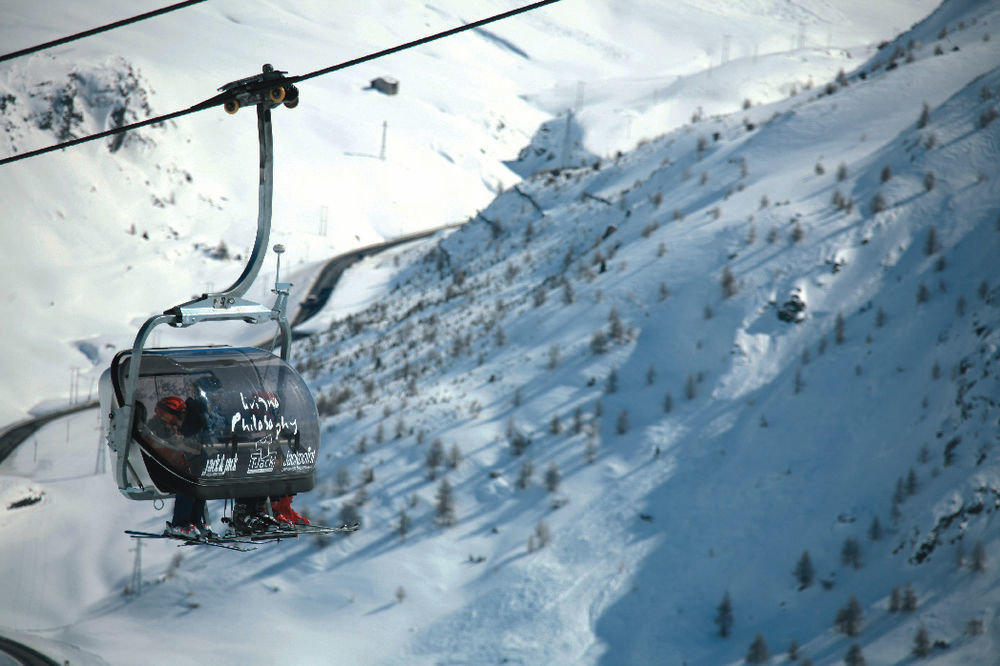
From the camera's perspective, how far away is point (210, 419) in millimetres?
10555

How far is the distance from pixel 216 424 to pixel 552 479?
916 inches

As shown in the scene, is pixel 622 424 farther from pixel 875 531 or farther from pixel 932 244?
pixel 932 244

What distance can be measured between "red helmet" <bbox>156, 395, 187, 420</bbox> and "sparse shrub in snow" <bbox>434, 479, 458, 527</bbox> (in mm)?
22755

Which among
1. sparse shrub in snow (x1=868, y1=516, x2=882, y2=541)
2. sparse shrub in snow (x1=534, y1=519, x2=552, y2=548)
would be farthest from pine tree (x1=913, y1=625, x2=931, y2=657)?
sparse shrub in snow (x1=534, y1=519, x2=552, y2=548)

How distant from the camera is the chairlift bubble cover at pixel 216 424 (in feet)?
34.6

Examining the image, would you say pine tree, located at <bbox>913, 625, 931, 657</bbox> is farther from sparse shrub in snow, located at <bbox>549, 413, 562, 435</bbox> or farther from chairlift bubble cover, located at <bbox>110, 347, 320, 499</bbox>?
chairlift bubble cover, located at <bbox>110, 347, 320, 499</bbox>

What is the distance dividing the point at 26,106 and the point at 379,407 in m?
52.9

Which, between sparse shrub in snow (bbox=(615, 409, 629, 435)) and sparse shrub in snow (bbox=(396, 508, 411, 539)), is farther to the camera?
sparse shrub in snow (bbox=(615, 409, 629, 435))

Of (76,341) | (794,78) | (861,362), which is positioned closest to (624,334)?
(861,362)

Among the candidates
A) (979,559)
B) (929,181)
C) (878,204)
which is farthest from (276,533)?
(929,181)

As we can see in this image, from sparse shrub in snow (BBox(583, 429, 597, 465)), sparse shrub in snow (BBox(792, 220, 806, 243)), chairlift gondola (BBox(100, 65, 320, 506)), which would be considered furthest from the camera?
sparse shrub in snow (BBox(792, 220, 806, 243))

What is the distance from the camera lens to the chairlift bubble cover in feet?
34.6

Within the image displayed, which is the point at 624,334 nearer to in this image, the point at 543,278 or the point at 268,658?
the point at 543,278

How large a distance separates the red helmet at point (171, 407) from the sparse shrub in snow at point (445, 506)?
2276cm
